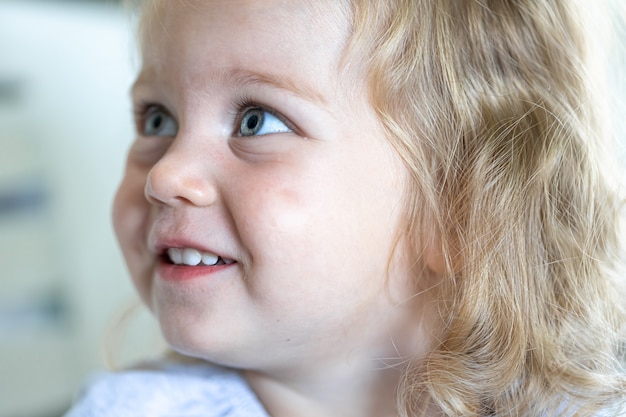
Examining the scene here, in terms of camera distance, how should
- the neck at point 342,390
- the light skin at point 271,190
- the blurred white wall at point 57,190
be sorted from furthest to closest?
the blurred white wall at point 57,190 < the neck at point 342,390 < the light skin at point 271,190

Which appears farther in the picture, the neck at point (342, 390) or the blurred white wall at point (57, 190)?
the blurred white wall at point (57, 190)

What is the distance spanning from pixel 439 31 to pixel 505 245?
23 centimetres

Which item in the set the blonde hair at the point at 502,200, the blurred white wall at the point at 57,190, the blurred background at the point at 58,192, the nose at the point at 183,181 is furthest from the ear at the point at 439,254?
the blurred white wall at the point at 57,190

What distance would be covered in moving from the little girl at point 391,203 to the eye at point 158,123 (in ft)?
0.10

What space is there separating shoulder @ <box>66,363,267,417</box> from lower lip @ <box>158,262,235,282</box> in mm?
207

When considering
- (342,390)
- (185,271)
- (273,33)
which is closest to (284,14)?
(273,33)

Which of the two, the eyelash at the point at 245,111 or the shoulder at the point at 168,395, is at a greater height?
the eyelash at the point at 245,111

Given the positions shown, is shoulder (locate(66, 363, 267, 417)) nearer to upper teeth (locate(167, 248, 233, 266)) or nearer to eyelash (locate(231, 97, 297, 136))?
upper teeth (locate(167, 248, 233, 266))

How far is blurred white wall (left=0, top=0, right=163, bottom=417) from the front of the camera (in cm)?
146

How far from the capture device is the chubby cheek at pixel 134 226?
85 centimetres

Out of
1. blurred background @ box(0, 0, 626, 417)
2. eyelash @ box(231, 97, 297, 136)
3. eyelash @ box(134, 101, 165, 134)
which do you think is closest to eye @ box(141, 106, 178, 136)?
eyelash @ box(134, 101, 165, 134)

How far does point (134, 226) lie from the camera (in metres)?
0.85

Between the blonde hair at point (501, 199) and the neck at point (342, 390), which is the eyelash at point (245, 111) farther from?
the neck at point (342, 390)

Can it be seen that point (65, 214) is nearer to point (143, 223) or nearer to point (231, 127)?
point (143, 223)
